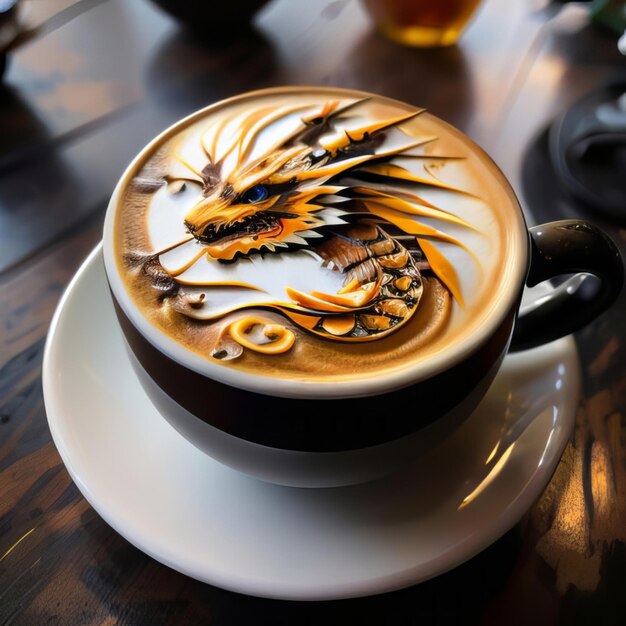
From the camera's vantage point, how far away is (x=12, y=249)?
609 millimetres

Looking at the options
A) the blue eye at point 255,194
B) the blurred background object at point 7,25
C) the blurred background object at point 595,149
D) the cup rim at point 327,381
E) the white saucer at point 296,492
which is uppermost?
the blurred background object at point 7,25

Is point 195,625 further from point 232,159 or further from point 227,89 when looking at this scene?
point 227,89

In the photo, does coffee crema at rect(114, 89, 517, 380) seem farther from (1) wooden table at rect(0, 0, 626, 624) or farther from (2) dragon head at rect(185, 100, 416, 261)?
(1) wooden table at rect(0, 0, 626, 624)

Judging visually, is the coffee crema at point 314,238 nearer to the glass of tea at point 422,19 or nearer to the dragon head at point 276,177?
the dragon head at point 276,177

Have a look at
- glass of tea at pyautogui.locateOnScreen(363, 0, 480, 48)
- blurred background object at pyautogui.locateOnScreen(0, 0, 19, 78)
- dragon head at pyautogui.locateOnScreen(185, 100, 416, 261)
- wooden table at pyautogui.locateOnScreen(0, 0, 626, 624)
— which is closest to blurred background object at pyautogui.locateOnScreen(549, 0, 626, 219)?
wooden table at pyautogui.locateOnScreen(0, 0, 626, 624)

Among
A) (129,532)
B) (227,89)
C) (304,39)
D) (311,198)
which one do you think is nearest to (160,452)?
(129,532)

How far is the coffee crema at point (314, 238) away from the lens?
14.4 inches

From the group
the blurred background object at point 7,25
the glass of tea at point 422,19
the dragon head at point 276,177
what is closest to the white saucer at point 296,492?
the dragon head at point 276,177

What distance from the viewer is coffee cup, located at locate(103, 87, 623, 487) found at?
0.35 meters

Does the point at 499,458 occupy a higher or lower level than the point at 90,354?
lower

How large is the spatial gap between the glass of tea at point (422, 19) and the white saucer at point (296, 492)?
474mm

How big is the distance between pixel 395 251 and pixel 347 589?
0.20m

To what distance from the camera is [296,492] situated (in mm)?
431

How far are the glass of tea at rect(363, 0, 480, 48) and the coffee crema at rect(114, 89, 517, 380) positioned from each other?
0.36 metres
